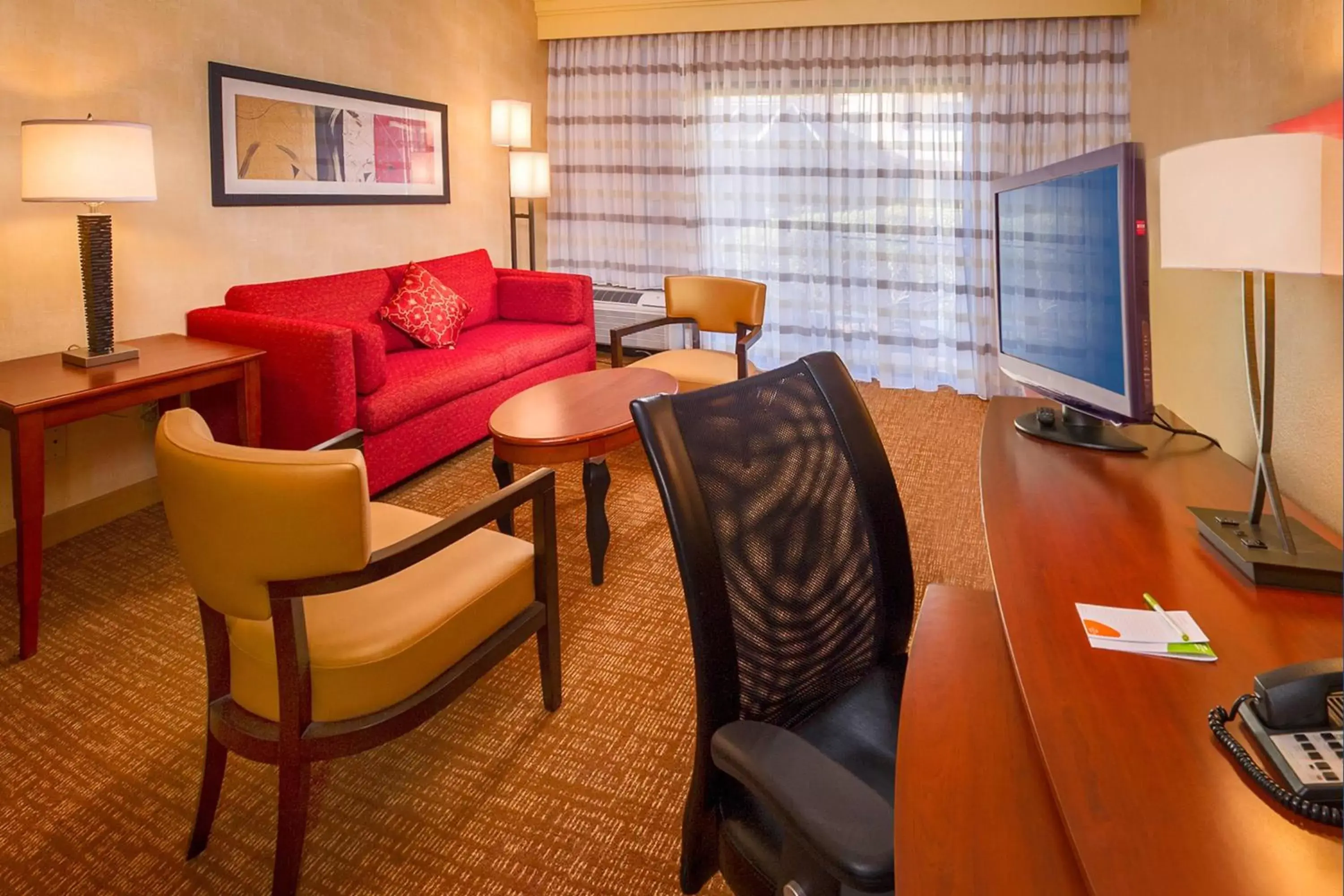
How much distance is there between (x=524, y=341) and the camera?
4523 millimetres

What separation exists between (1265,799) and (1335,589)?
43 centimetres

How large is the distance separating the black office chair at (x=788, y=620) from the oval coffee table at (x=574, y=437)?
1.32 metres

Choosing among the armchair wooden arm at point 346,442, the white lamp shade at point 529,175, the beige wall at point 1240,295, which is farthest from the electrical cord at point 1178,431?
the white lamp shade at point 529,175

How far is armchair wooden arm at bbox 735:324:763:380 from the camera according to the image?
13.0ft

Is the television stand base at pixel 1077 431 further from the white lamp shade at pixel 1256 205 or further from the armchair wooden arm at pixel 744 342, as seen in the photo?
the armchair wooden arm at pixel 744 342

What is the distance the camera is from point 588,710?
2.19m

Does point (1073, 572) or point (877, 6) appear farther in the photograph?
point (877, 6)

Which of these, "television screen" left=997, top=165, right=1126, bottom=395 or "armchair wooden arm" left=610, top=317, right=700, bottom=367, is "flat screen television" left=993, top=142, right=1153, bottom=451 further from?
"armchair wooden arm" left=610, top=317, right=700, bottom=367

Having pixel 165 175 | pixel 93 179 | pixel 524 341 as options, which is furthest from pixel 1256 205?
pixel 524 341

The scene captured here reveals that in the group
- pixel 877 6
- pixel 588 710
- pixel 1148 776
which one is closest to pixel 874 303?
pixel 877 6

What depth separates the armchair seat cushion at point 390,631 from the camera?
5.18ft

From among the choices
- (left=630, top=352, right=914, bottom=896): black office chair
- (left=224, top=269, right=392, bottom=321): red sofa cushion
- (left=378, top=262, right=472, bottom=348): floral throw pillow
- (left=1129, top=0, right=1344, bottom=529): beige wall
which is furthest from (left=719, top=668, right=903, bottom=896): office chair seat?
(left=378, top=262, right=472, bottom=348): floral throw pillow

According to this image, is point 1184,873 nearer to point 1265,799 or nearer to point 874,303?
point 1265,799

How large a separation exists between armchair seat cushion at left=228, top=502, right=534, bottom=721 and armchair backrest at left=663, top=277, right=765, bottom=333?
8.71 ft
